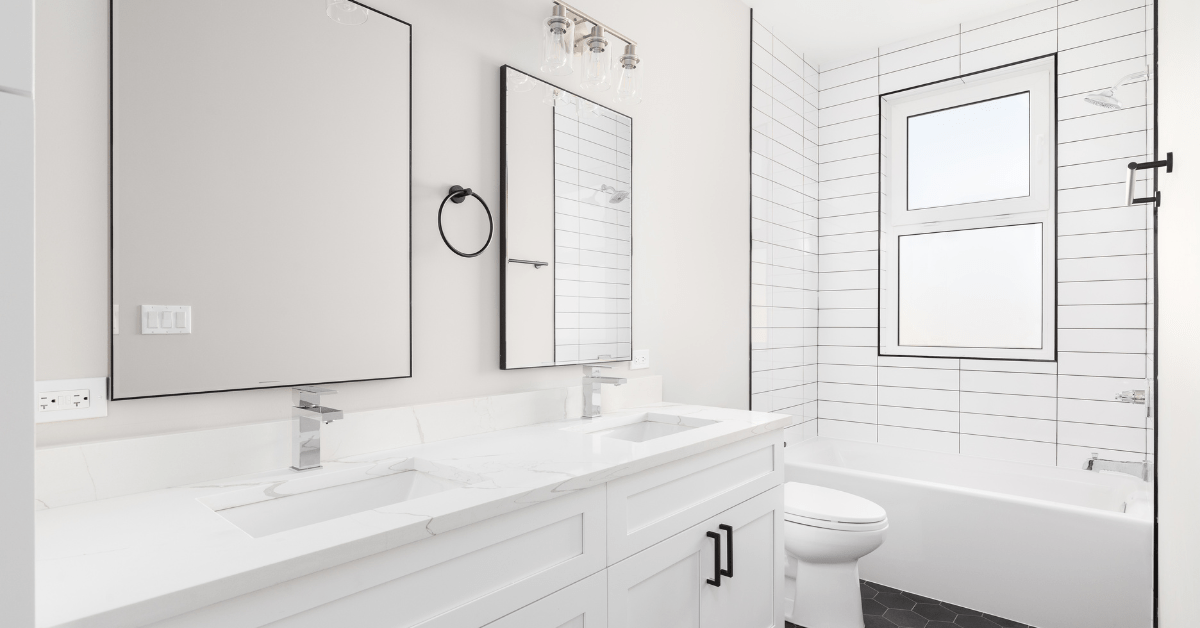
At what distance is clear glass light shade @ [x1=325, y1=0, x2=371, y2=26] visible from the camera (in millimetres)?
1379

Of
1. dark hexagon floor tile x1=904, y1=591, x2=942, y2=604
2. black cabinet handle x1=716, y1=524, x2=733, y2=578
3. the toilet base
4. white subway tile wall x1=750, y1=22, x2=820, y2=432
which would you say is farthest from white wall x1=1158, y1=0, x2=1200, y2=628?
white subway tile wall x1=750, y1=22, x2=820, y2=432

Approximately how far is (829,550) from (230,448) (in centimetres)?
188

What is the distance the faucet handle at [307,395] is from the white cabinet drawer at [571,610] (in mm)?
570

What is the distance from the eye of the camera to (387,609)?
898mm

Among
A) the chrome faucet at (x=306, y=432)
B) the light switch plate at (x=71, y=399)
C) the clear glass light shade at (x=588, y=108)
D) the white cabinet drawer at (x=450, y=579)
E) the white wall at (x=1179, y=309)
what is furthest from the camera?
the clear glass light shade at (x=588, y=108)

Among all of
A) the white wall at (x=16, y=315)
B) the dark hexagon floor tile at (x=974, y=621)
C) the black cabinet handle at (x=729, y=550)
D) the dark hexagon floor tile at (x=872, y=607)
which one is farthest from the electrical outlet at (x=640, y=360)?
the white wall at (x=16, y=315)

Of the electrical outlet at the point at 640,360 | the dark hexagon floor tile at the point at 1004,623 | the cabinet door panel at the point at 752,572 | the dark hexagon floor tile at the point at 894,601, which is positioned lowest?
the dark hexagon floor tile at the point at 894,601

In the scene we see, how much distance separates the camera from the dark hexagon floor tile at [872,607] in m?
2.39

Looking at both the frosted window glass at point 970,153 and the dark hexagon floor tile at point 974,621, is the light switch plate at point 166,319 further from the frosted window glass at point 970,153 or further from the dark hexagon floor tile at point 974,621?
the frosted window glass at point 970,153

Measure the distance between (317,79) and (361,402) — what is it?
74cm

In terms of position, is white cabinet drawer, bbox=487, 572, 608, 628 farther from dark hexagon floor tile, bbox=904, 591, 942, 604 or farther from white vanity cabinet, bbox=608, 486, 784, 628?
dark hexagon floor tile, bbox=904, 591, 942, 604

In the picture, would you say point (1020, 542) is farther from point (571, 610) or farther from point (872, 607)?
point (571, 610)

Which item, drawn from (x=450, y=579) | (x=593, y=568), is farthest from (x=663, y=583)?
(x=450, y=579)

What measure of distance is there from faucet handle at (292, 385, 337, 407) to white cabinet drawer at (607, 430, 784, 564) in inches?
24.5
